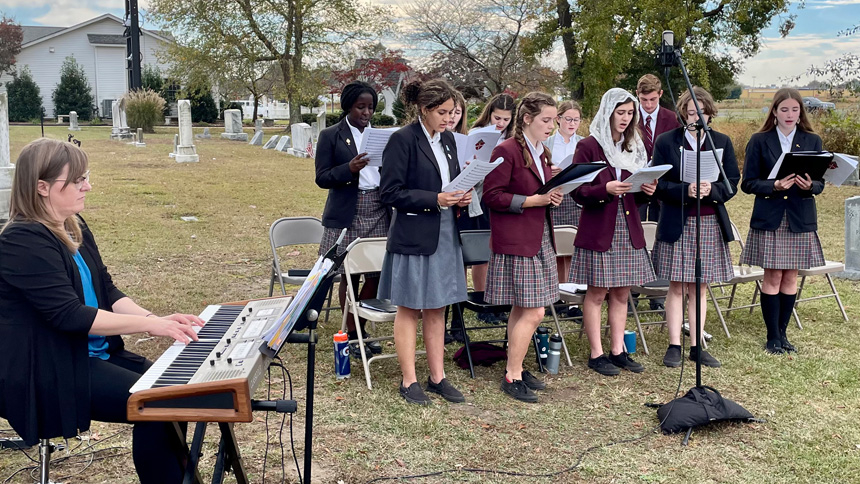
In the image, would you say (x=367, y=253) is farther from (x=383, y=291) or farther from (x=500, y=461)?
(x=500, y=461)

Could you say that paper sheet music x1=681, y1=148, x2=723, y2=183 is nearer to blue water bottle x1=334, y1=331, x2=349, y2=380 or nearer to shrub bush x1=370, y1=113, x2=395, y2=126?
blue water bottle x1=334, y1=331, x2=349, y2=380

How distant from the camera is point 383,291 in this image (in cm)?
482

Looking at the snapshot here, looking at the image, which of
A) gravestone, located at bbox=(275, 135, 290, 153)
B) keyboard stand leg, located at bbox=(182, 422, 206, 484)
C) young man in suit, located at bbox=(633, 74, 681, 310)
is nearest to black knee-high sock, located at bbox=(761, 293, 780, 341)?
young man in suit, located at bbox=(633, 74, 681, 310)

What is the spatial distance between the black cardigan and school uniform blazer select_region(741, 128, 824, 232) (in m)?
4.70

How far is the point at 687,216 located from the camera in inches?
217

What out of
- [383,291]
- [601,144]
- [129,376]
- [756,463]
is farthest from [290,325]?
[601,144]

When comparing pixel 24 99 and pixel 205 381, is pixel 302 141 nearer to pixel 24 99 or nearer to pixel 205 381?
pixel 205 381

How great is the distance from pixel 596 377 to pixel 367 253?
179cm

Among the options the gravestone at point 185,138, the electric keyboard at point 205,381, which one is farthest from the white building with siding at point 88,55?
the electric keyboard at point 205,381

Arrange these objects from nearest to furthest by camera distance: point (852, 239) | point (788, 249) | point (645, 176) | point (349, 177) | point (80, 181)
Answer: point (80, 181) → point (645, 176) → point (349, 177) → point (788, 249) → point (852, 239)

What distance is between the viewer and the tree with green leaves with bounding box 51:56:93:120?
44625 mm

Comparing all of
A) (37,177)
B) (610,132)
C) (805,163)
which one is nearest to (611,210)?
(610,132)

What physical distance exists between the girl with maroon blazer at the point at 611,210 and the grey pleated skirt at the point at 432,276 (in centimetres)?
100

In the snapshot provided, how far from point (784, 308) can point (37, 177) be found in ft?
17.2
